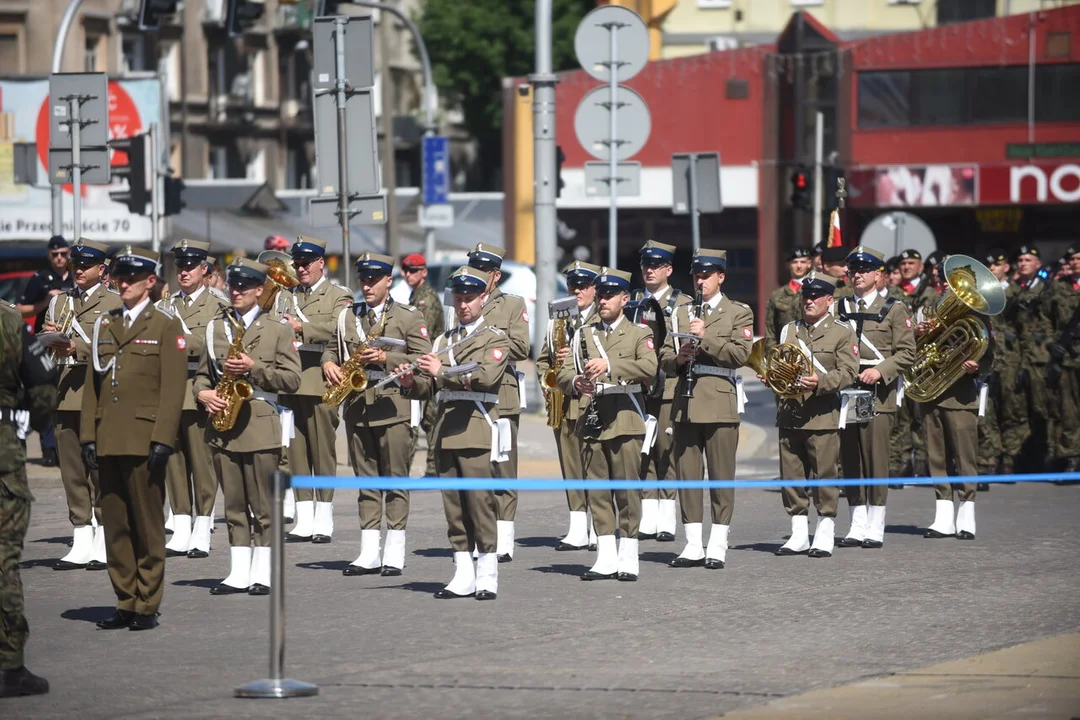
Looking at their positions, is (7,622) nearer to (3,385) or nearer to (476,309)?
(3,385)

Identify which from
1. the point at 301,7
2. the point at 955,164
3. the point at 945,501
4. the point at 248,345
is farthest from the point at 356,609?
the point at 301,7

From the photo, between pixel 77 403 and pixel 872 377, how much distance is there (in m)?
5.37

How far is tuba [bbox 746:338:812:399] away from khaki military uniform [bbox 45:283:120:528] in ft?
14.3

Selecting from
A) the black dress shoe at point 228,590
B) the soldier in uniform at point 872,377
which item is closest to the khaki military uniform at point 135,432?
the black dress shoe at point 228,590

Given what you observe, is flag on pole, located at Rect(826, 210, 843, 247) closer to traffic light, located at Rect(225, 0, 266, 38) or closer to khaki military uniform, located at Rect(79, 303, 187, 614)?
khaki military uniform, located at Rect(79, 303, 187, 614)

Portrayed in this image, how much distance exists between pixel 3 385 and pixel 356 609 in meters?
2.78

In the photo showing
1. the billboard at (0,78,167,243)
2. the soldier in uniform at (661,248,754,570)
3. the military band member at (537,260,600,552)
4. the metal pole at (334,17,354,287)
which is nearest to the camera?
the soldier in uniform at (661,248,754,570)

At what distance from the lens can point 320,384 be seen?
14508 mm

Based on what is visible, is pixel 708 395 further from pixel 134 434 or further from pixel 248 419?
pixel 134 434

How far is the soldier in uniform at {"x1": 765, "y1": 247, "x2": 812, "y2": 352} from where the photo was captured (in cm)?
1766

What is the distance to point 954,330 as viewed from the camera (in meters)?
14.8

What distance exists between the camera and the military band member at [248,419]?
11.8m

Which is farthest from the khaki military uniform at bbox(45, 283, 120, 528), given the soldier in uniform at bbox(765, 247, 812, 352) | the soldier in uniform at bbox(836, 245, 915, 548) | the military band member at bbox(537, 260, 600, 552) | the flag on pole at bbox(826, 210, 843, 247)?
the flag on pole at bbox(826, 210, 843, 247)

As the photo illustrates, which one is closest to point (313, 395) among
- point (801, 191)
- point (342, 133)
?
point (342, 133)
